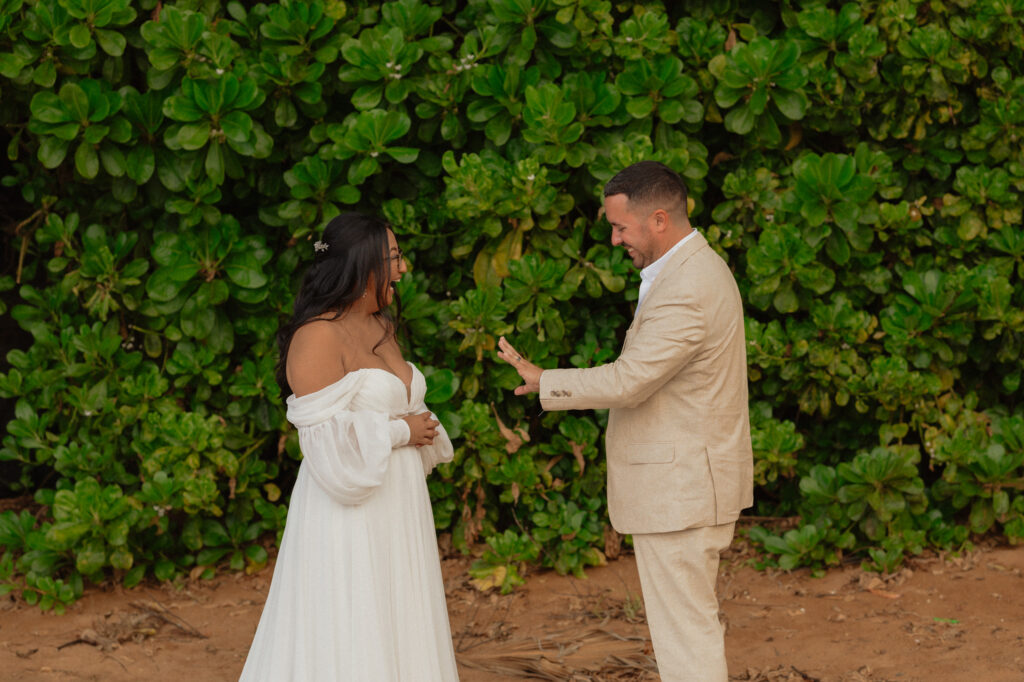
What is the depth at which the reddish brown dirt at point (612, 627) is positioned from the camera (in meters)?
4.43

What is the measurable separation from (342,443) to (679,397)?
102cm

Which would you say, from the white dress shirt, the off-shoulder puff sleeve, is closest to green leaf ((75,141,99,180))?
the off-shoulder puff sleeve

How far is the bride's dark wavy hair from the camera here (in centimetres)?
332

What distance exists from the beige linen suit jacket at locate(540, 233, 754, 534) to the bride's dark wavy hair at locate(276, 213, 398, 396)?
2.02 feet

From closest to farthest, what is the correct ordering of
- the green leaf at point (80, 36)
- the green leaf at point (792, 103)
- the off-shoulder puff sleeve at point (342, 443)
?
the off-shoulder puff sleeve at point (342, 443) < the green leaf at point (80, 36) < the green leaf at point (792, 103)

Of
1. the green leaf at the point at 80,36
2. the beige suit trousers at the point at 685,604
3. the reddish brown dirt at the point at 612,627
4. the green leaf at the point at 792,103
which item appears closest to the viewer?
the beige suit trousers at the point at 685,604

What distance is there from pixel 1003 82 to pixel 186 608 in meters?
4.61

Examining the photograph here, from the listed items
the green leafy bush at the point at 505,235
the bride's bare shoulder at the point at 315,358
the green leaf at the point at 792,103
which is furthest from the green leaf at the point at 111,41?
the green leaf at the point at 792,103

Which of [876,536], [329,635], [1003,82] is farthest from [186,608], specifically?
[1003,82]

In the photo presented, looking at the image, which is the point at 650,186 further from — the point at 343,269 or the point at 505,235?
the point at 505,235

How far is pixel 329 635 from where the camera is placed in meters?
3.30

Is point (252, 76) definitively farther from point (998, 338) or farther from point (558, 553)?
point (998, 338)

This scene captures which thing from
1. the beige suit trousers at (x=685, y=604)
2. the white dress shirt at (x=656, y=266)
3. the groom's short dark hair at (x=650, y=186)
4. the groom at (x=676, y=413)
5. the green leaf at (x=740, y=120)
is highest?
the green leaf at (x=740, y=120)

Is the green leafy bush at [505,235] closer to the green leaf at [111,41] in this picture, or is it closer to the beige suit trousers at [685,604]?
the green leaf at [111,41]
